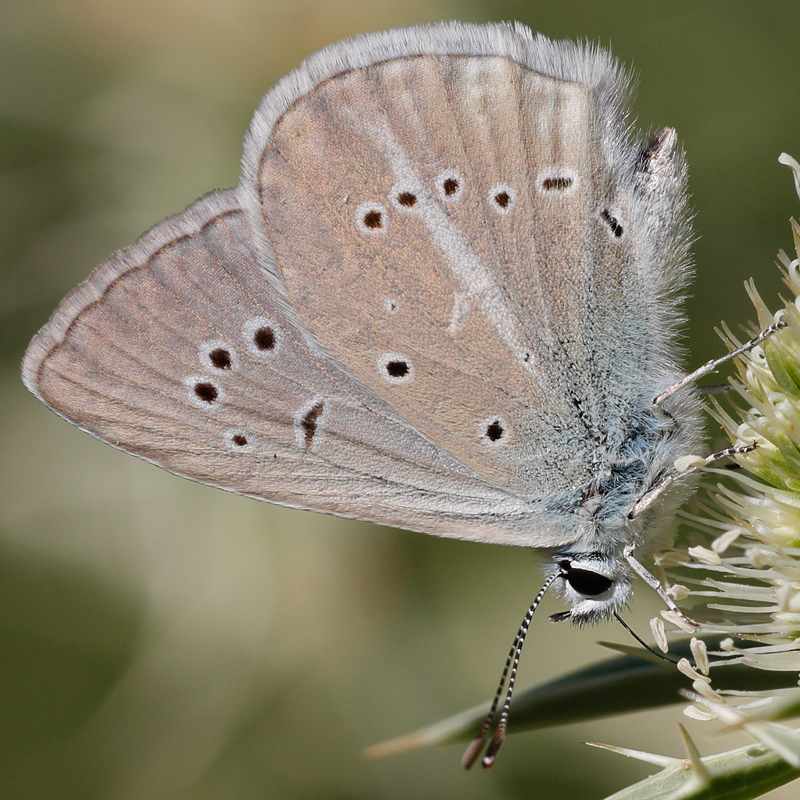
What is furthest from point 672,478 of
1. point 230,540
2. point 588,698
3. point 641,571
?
point 230,540

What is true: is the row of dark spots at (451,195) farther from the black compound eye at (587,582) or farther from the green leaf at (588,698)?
the green leaf at (588,698)

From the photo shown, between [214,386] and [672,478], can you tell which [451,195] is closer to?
[214,386]

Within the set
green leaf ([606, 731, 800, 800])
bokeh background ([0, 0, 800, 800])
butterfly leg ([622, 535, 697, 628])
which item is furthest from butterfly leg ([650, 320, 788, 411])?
bokeh background ([0, 0, 800, 800])

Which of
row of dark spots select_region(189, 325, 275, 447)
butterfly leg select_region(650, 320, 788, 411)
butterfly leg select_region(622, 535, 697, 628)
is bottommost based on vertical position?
butterfly leg select_region(622, 535, 697, 628)

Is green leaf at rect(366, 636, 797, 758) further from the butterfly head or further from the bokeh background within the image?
the bokeh background

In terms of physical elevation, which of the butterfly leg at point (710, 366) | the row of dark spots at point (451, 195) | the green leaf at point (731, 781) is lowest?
the green leaf at point (731, 781)

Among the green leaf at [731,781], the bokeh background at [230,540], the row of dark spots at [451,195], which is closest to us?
the green leaf at [731,781]

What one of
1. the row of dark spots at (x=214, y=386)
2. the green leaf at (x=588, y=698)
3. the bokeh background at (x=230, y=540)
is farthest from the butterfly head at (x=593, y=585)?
the bokeh background at (x=230, y=540)

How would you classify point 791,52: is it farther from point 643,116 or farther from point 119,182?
point 119,182
